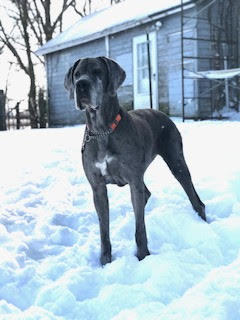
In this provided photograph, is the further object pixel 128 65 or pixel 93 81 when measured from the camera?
pixel 128 65

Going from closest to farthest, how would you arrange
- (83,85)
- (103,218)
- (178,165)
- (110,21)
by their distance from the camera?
(83,85) < (103,218) < (178,165) < (110,21)

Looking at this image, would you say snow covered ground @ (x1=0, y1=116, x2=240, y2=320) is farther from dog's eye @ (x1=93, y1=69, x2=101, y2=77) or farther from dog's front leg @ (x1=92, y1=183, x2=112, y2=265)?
dog's eye @ (x1=93, y1=69, x2=101, y2=77)

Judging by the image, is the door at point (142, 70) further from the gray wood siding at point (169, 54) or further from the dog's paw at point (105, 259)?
the dog's paw at point (105, 259)

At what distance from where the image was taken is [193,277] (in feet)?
10.3

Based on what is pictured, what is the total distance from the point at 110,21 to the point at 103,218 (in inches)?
576

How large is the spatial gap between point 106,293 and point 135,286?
0.20 meters

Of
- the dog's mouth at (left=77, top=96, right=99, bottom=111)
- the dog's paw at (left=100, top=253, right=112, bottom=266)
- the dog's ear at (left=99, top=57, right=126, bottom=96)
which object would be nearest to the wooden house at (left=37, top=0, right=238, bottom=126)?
the dog's ear at (left=99, top=57, right=126, bottom=96)

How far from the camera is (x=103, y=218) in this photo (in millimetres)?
3756

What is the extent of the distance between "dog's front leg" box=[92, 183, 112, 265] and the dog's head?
2.24ft

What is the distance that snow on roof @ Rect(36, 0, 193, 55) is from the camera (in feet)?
48.0

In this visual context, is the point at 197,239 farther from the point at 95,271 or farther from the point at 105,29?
the point at 105,29

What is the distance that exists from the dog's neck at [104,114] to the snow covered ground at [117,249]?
1034mm

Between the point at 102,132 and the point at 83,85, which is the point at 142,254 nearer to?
the point at 102,132

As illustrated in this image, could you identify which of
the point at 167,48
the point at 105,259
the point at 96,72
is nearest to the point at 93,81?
the point at 96,72
